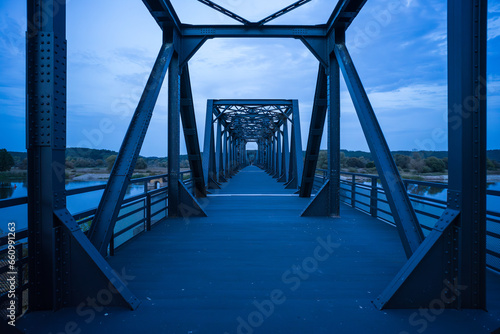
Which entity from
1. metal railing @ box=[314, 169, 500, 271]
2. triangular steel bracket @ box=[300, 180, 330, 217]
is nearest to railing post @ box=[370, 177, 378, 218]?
metal railing @ box=[314, 169, 500, 271]

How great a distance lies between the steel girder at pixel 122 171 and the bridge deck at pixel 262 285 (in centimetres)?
58

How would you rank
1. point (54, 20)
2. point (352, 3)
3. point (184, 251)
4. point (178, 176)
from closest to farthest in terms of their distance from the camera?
point (54, 20), point (184, 251), point (352, 3), point (178, 176)

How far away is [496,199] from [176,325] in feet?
12.2

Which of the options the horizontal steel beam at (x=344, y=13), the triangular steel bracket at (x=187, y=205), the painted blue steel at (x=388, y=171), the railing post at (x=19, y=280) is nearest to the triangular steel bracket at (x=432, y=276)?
the painted blue steel at (x=388, y=171)

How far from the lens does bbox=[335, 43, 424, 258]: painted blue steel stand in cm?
363

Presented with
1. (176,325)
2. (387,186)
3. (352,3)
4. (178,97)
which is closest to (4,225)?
(176,325)

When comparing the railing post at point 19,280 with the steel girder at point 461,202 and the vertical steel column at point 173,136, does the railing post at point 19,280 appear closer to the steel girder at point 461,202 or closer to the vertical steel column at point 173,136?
the steel girder at point 461,202

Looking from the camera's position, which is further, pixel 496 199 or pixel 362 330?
pixel 496 199

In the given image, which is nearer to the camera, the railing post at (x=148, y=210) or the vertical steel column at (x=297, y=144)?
the railing post at (x=148, y=210)

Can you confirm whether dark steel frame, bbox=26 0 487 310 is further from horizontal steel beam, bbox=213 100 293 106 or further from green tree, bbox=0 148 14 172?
horizontal steel beam, bbox=213 100 293 106

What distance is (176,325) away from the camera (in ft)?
8.48

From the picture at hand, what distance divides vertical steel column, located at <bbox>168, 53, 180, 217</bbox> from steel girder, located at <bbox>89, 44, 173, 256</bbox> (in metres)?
2.16

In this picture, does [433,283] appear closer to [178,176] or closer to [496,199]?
[496,199]

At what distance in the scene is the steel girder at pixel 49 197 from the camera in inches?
108
